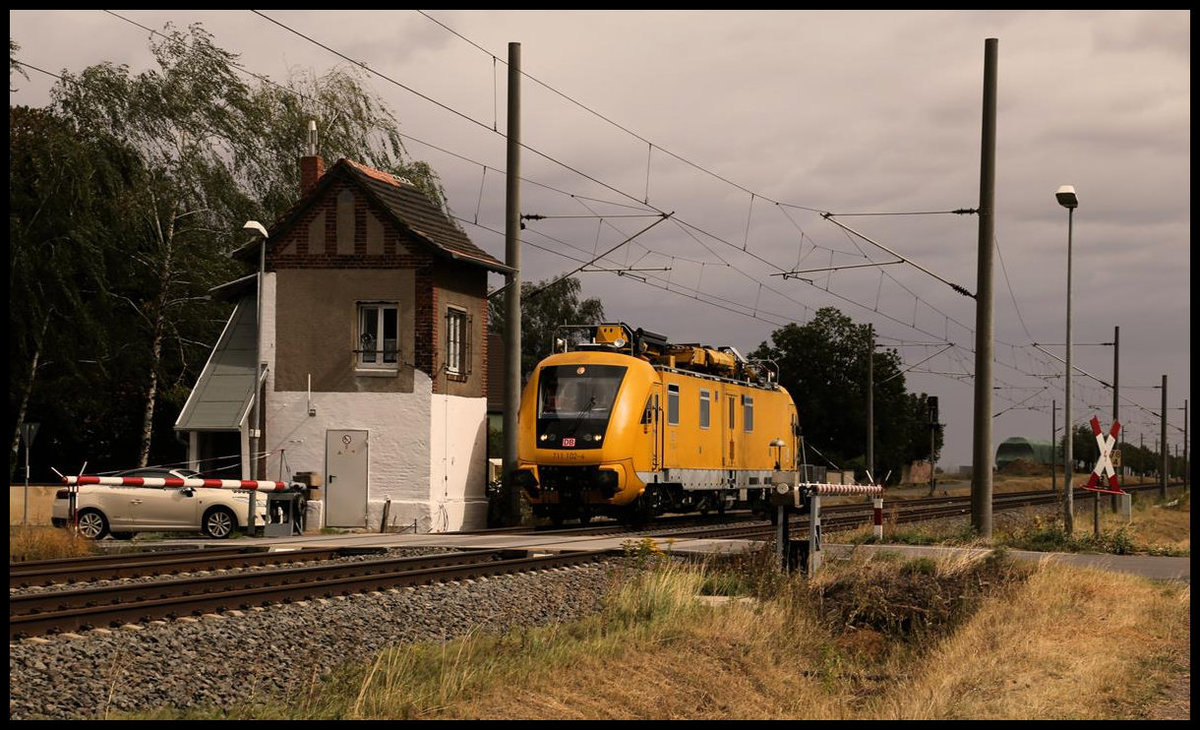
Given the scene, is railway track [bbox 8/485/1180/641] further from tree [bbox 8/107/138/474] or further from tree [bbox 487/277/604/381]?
tree [bbox 487/277/604/381]

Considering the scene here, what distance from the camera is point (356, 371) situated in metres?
31.0

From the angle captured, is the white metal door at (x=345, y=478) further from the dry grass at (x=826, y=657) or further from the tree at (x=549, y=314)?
the tree at (x=549, y=314)

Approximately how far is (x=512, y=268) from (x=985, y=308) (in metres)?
10.7

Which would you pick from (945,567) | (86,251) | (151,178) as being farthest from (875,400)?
(945,567)

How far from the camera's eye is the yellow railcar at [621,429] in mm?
28281

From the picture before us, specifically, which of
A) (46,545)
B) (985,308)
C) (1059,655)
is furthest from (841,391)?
(1059,655)

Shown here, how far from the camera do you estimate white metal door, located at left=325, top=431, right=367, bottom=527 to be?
30484 mm

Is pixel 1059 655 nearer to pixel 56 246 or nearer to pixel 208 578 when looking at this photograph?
pixel 208 578

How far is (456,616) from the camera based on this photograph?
13.8 meters

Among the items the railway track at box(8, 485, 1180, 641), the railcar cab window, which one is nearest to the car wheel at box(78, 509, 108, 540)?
the railway track at box(8, 485, 1180, 641)

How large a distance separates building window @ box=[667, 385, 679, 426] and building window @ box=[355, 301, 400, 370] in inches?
235

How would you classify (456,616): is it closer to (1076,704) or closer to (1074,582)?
(1076,704)

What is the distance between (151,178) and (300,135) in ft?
18.6

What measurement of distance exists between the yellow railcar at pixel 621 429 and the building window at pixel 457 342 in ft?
8.99
